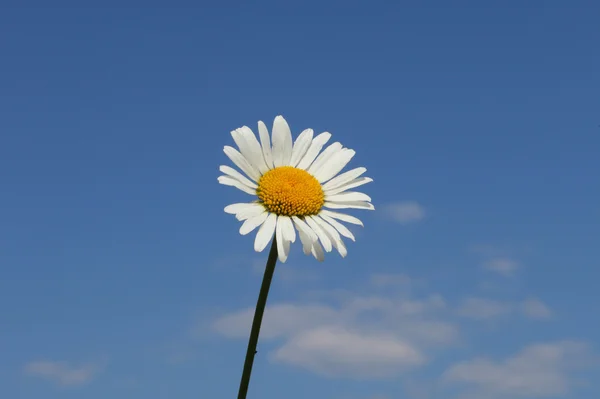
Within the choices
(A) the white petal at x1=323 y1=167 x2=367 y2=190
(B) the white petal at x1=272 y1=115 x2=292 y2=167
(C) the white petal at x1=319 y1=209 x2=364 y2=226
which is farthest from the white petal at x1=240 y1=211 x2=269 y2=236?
(A) the white petal at x1=323 y1=167 x2=367 y2=190

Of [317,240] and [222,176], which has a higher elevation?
[222,176]

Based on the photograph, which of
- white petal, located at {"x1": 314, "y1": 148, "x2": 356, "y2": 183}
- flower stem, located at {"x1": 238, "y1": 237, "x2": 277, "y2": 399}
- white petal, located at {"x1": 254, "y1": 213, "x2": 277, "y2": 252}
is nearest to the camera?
flower stem, located at {"x1": 238, "y1": 237, "x2": 277, "y2": 399}

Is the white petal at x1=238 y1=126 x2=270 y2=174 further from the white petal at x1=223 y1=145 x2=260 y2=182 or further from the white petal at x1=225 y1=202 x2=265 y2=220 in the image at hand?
the white petal at x1=225 y1=202 x2=265 y2=220

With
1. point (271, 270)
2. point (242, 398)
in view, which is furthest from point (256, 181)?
point (242, 398)

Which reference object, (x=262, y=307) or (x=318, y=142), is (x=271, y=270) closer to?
(x=262, y=307)

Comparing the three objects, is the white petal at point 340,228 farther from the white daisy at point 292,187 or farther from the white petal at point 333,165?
the white petal at point 333,165

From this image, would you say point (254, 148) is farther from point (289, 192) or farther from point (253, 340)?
point (253, 340)
